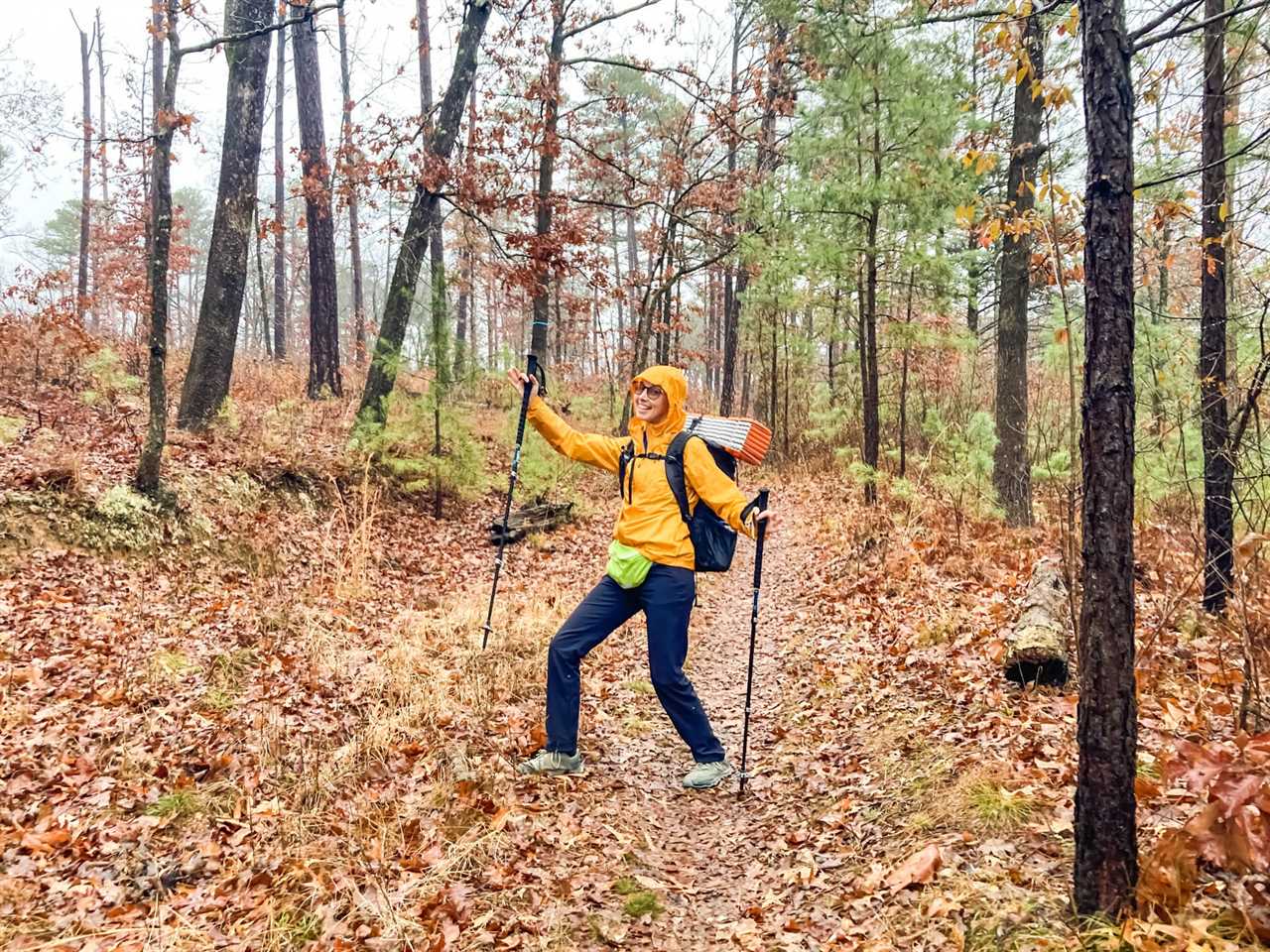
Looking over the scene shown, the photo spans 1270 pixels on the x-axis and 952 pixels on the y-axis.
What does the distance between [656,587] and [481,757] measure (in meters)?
1.62

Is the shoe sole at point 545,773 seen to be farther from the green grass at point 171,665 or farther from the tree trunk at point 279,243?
the tree trunk at point 279,243

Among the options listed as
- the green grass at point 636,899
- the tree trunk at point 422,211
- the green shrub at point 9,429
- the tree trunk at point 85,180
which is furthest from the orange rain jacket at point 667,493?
the tree trunk at point 85,180

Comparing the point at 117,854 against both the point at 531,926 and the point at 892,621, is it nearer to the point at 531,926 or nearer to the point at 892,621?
the point at 531,926

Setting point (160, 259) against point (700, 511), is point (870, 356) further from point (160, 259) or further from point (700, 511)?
point (160, 259)

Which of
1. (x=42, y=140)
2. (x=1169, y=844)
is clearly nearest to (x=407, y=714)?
(x=1169, y=844)

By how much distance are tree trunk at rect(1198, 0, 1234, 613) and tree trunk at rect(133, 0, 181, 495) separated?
30.6 feet

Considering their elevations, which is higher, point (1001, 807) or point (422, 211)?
point (422, 211)

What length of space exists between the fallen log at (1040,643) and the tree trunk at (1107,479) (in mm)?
2538

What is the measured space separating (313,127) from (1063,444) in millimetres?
15669

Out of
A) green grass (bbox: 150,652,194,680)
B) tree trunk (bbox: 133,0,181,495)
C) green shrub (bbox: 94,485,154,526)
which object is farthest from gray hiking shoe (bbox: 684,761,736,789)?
tree trunk (bbox: 133,0,181,495)

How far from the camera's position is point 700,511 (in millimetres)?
5051

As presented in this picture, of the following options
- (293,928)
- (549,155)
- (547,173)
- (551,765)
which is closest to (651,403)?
(551,765)

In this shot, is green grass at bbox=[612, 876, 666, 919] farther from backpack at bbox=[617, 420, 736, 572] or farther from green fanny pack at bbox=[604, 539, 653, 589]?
backpack at bbox=[617, 420, 736, 572]

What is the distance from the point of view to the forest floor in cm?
340
